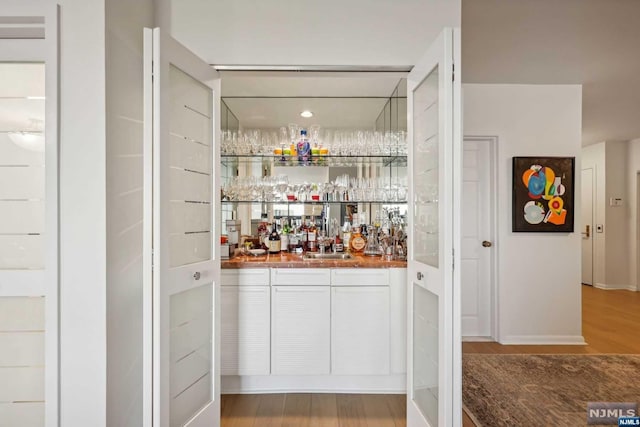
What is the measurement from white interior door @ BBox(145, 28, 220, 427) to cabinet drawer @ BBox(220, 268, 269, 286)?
21.7 inches

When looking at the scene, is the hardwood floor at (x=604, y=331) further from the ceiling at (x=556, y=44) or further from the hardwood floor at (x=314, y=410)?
the ceiling at (x=556, y=44)

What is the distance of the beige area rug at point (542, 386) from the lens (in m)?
2.34

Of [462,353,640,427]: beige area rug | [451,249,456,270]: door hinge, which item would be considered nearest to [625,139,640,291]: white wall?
[462,353,640,427]: beige area rug

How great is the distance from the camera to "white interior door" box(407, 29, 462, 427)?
1.65 m

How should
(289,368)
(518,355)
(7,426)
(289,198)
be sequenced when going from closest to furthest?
(7,426) < (289,368) < (518,355) < (289,198)

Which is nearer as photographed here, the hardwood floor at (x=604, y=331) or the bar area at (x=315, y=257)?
the bar area at (x=315, y=257)

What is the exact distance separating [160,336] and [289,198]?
86.1 inches

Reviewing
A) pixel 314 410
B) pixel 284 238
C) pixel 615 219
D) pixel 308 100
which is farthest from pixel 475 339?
pixel 615 219

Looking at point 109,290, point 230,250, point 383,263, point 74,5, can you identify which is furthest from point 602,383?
point 74,5

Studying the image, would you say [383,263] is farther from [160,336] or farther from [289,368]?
[160,336]

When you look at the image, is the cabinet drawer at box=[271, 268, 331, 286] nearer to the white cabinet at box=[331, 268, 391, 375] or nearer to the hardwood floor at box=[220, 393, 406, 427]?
the white cabinet at box=[331, 268, 391, 375]

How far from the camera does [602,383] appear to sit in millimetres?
2791

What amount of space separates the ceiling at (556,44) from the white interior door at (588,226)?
117 inches

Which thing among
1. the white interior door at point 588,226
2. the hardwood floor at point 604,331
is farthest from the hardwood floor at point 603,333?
the white interior door at point 588,226
